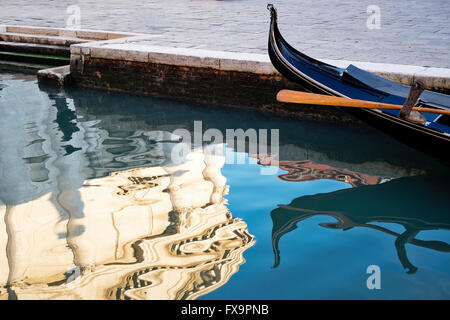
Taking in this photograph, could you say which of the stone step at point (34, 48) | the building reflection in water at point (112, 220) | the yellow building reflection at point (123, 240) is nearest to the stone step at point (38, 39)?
the stone step at point (34, 48)

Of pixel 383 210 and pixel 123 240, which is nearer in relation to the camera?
pixel 123 240

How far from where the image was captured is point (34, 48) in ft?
21.3

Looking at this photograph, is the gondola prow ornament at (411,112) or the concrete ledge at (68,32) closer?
the gondola prow ornament at (411,112)

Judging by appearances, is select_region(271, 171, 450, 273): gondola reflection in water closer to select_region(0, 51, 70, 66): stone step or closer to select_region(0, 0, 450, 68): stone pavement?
select_region(0, 0, 450, 68): stone pavement

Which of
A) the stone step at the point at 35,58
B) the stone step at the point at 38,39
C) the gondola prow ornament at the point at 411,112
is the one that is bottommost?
the gondola prow ornament at the point at 411,112

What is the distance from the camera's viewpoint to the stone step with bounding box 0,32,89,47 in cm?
623

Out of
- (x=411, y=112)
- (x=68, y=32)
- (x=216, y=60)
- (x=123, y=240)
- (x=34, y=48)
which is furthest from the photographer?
(x=34, y=48)

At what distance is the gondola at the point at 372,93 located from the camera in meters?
3.05

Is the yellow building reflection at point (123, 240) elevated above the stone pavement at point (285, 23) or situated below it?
below

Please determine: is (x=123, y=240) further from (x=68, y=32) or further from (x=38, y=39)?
(x=38, y=39)

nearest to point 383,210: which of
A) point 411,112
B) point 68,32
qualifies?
point 411,112

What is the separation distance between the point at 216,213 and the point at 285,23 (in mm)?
4353

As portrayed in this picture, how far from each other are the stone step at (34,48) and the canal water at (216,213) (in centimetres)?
195

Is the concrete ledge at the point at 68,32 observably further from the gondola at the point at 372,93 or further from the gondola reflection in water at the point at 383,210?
the gondola reflection in water at the point at 383,210
